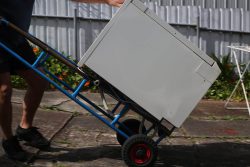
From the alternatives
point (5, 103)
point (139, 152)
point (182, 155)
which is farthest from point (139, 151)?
point (5, 103)

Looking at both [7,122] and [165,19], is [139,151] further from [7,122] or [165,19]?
[165,19]

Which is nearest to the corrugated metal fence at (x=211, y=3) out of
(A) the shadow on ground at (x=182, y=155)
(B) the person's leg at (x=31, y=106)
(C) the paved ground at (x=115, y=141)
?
(C) the paved ground at (x=115, y=141)

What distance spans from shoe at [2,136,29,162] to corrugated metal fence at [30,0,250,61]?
168 inches

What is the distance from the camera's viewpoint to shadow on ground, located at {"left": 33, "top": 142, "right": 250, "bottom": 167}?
5223 mm

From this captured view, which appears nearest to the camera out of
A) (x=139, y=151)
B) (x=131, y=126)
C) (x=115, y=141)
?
(x=139, y=151)

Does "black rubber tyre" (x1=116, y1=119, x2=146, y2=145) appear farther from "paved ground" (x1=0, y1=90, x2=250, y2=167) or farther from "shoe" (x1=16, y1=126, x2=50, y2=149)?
"shoe" (x1=16, y1=126, x2=50, y2=149)

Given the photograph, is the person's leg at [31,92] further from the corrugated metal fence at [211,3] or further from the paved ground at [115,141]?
the corrugated metal fence at [211,3]

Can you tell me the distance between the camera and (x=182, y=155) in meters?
5.49

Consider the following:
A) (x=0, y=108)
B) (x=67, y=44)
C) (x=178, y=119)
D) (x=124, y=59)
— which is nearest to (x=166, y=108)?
(x=178, y=119)

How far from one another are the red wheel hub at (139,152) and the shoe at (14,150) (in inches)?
37.4

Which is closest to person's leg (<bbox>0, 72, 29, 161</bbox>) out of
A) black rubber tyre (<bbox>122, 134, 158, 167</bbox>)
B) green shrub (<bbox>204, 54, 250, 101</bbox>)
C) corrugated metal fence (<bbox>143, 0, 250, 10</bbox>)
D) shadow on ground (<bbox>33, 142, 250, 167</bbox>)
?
shadow on ground (<bbox>33, 142, 250, 167</bbox>)

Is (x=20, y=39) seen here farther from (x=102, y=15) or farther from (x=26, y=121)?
(x=102, y=15)

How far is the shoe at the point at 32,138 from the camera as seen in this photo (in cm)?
531

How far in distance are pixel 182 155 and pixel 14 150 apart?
1616 millimetres
